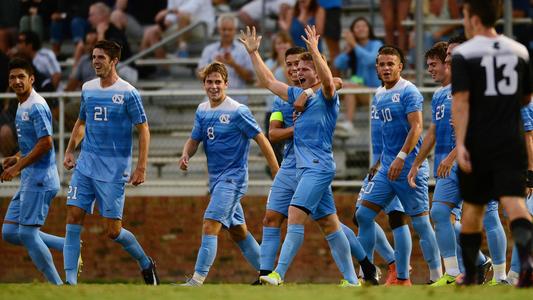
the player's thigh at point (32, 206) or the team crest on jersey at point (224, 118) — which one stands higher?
the team crest on jersey at point (224, 118)

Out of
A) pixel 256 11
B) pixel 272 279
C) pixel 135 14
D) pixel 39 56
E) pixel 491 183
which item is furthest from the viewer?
pixel 135 14

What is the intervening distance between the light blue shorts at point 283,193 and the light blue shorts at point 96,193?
1.68 metres

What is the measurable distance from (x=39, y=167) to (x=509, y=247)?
6759 mm

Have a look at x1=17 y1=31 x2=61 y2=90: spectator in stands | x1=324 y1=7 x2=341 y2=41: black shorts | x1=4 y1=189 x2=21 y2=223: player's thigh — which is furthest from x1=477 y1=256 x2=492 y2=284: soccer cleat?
x1=17 y1=31 x2=61 y2=90: spectator in stands

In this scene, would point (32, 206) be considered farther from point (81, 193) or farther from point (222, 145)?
point (222, 145)

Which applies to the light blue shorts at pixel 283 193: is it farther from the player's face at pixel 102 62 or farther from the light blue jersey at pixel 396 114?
the player's face at pixel 102 62

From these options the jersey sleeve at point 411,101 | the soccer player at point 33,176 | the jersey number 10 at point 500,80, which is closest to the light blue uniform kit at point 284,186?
the jersey sleeve at point 411,101

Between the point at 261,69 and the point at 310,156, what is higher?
the point at 261,69

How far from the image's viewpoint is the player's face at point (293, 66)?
13898 millimetres

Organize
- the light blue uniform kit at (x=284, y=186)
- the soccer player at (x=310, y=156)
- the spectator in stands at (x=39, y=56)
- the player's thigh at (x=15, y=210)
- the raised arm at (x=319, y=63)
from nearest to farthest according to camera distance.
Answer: the raised arm at (x=319, y=63) < the soccer player at (x=310, y=156) < the light blue uniform kit at (x=284, y=186) < the player's thigh at (x=15, y=210) < the spectator in stands at (x=39, y=56)

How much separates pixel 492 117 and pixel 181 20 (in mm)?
12489

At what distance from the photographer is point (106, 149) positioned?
14180 mm

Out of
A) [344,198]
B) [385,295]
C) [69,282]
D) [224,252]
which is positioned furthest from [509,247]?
[385,295]

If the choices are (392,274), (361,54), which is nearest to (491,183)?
(392,274)
